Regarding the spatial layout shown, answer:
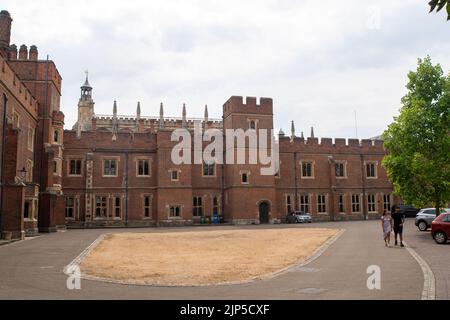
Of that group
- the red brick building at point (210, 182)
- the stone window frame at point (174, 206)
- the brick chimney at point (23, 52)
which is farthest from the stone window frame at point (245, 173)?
the brick chimney at point (23, 52)

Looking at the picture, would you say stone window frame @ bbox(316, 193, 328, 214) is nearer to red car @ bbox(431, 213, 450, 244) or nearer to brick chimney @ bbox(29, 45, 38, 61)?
red car @ bbox(431, 213, 450, 244)

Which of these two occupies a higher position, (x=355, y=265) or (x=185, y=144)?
(x=185, y=144)

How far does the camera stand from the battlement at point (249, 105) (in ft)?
139

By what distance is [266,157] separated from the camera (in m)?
42.8

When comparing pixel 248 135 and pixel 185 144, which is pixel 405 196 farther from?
pixel 185 144

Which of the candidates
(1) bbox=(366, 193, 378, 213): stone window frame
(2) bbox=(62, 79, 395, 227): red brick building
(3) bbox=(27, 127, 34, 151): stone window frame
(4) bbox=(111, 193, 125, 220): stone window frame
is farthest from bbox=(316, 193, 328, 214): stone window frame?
(3) bbox=(27, 127, 34, 151): stone window frame

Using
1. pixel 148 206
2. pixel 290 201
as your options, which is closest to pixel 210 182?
pixel 148 206

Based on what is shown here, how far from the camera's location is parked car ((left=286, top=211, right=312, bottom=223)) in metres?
41.4

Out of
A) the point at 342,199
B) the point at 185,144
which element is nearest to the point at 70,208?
the point at 185,144

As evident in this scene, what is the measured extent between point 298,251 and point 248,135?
25396 mm

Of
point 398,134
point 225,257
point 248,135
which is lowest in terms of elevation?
point 225,257

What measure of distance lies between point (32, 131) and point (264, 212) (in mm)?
21444

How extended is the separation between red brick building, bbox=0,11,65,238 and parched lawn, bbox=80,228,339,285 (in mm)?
8721

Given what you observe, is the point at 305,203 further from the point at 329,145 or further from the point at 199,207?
A: the point at 199,207
